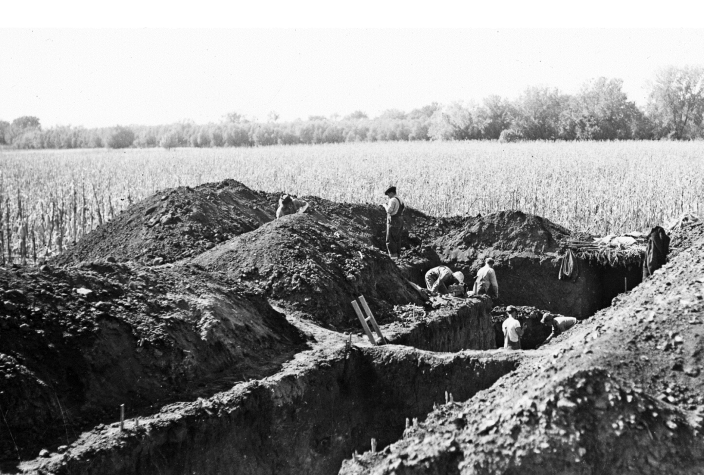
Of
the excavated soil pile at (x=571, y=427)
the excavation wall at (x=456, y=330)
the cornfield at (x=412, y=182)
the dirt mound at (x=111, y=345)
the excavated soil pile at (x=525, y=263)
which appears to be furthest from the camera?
the cornfield at (x=412, y=182)

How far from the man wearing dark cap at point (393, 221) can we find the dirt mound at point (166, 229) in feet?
10.8

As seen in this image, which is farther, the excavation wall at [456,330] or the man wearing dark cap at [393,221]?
the man wearing dark cap at [393,221]

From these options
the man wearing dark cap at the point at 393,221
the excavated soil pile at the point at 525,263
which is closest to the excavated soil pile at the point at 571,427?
the man wearing dark cap at the point at 393,221

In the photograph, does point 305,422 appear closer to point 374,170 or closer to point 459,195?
point 459,195

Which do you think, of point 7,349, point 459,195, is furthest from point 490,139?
point 7,349

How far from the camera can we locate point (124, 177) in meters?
27.8

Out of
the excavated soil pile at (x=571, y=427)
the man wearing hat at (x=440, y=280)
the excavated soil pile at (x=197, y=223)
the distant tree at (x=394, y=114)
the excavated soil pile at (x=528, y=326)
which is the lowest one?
the excavated soil pile at (x=528, y=326)

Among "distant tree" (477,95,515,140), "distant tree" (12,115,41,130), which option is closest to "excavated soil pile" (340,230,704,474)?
"distant tree" (477,95,515,140)

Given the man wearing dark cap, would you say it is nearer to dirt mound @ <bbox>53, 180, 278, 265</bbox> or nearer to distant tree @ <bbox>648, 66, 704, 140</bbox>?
dirt mound @ <bbox>53, 180, 278, 265</bbox>

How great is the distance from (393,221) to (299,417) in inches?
356

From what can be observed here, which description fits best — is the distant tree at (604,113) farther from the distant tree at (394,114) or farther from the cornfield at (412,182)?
the distant tree at (394,114)

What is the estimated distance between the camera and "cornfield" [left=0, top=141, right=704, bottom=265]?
19875mm

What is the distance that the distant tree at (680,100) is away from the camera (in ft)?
173

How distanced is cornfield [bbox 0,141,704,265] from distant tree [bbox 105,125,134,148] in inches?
824
